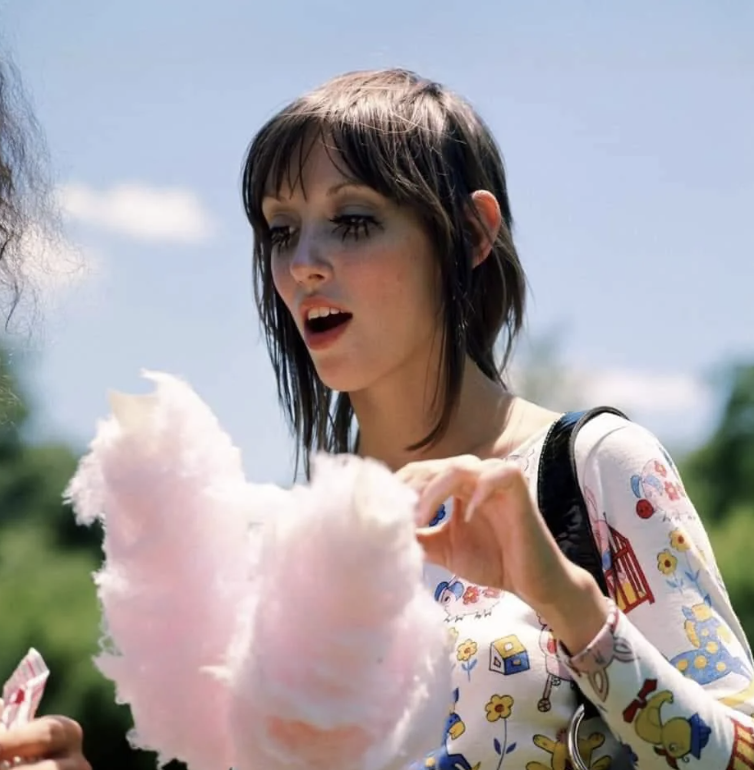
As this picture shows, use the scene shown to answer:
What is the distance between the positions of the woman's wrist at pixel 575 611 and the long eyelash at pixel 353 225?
0.90 meters

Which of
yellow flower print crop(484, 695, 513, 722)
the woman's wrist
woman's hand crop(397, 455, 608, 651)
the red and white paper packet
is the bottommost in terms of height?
the red and white paper packet

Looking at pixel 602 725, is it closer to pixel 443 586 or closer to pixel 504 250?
pixel 443 586

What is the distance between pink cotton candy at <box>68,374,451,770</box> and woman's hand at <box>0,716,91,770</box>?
178 millimetres

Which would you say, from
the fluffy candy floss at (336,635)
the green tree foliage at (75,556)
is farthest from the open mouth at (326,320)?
the green tree foliage at (75,556)

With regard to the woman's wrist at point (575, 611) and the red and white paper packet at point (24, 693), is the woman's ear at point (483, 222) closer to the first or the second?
the woman's wrist at point (575, 611)

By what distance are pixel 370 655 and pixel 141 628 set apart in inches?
14.8

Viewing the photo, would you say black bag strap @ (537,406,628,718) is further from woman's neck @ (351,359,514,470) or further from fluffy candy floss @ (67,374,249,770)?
fluffy candy floss @ (67,374,249,770)

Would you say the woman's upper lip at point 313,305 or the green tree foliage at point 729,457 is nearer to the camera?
the woman's upper lip at point 313,305

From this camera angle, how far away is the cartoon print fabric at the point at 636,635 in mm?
2051

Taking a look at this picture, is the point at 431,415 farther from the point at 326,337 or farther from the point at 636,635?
the point at 636,635

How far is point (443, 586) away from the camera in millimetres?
2525

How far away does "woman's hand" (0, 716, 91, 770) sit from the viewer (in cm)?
198

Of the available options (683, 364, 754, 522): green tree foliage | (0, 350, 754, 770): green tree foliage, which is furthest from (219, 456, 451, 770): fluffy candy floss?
(683, 364, 754, 522): green tree foliage

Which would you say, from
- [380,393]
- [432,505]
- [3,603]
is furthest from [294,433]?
[3,603]
